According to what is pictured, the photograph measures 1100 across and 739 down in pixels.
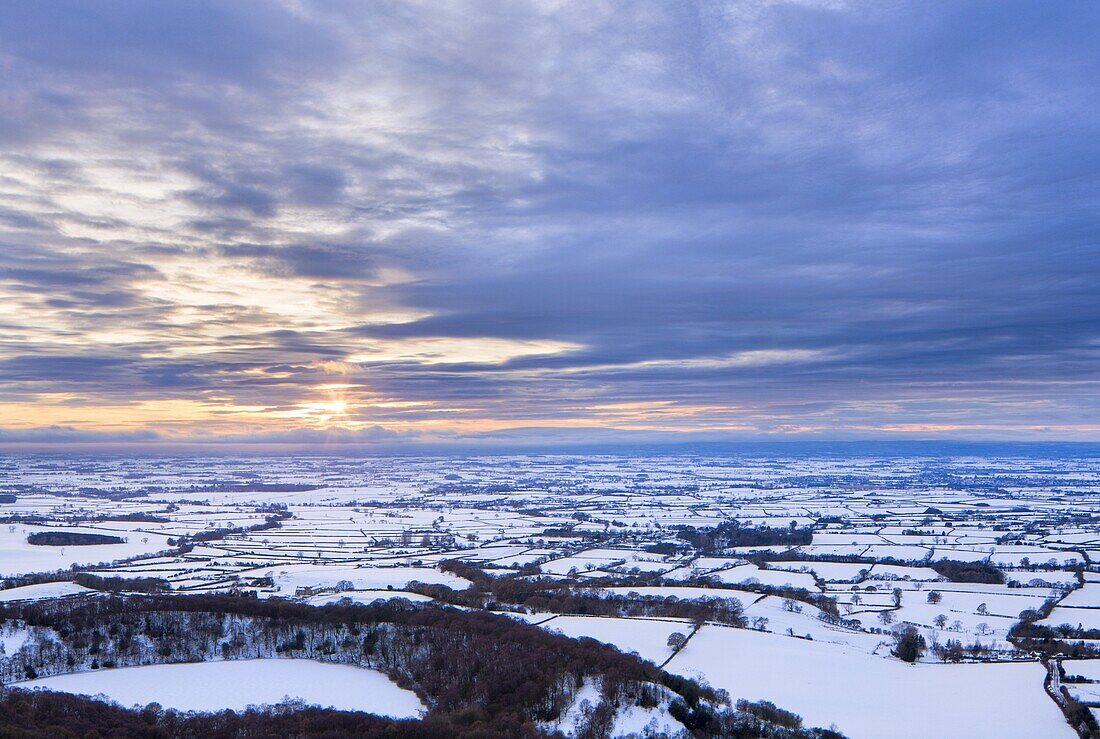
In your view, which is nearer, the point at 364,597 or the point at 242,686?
the point at 242,686

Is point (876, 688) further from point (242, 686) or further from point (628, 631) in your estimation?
point (242, 686)

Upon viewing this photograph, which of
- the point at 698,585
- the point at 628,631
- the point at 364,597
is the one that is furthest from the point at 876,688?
the point at 364,597

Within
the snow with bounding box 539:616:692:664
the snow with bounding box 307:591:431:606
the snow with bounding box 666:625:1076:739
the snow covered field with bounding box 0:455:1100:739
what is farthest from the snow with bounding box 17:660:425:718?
the snow with bounding box 666:625:1076:739

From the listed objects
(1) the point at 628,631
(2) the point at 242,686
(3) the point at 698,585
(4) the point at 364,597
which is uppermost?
(1) the point at 628,631

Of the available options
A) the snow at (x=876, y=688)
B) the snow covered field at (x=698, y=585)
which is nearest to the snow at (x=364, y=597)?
the snow covered field at (x=698, y=585)

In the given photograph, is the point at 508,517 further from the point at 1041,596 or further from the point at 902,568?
the point at 1041,596

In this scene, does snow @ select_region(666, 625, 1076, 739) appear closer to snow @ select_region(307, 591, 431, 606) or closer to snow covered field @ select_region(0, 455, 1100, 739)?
snow covered field @ select_region(0, 455, 1100, 739)
